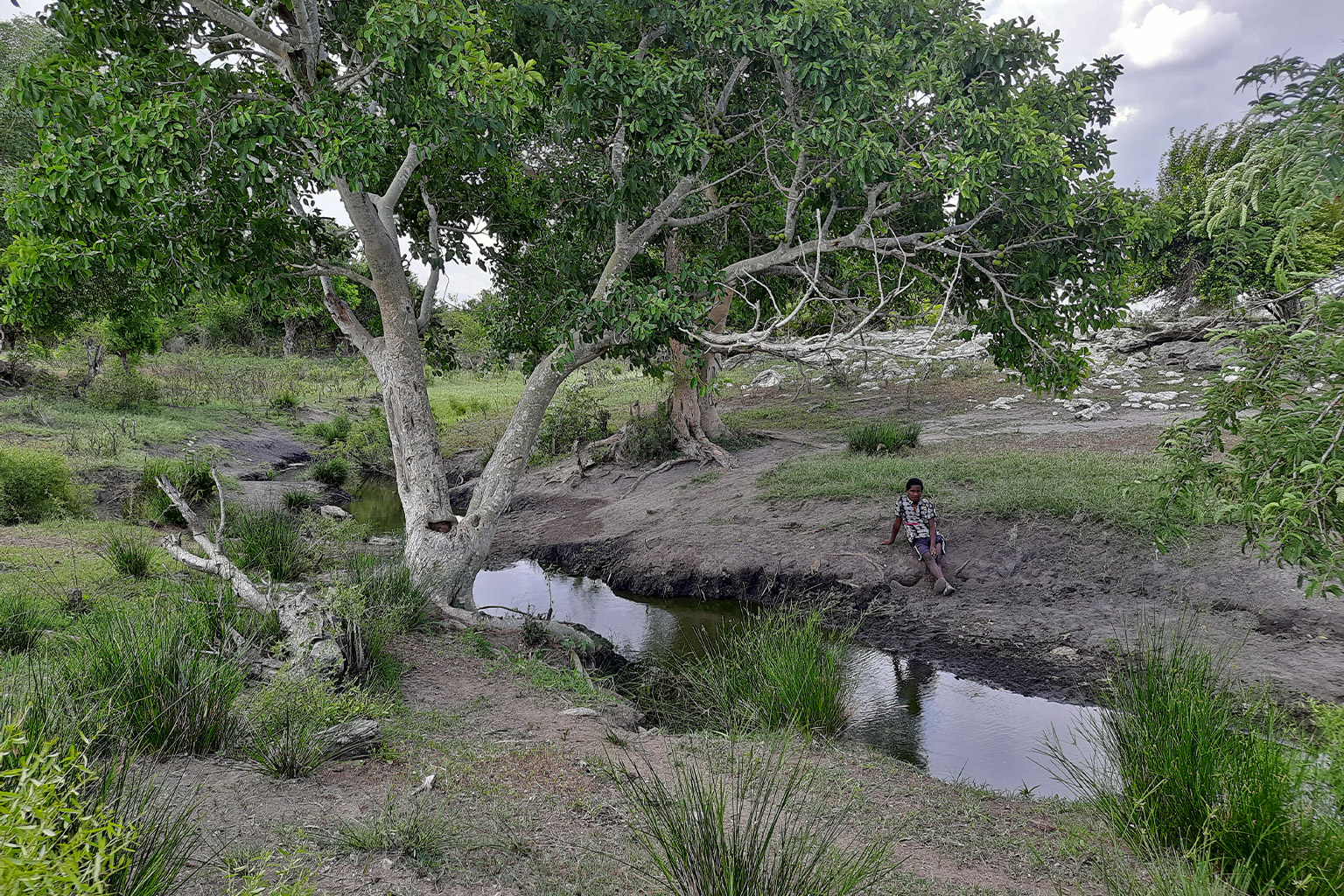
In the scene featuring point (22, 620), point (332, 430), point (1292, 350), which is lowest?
point (22, 620)

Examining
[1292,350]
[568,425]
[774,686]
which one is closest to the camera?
[1292,350]

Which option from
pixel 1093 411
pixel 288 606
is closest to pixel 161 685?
pixel 288 606

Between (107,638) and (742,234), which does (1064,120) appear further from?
(107,638)

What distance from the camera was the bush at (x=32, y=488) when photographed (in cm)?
1144

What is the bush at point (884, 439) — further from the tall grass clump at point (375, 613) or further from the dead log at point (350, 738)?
the dead log at point (350, 738)

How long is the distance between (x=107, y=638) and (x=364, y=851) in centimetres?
248

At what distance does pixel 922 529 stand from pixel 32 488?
13562mm

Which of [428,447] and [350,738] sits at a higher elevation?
[428,447]

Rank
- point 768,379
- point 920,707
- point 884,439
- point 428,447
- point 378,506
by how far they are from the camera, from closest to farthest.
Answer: point 920,707 < point 428,447 < point 884,439 < point 378,506 < point 768,379

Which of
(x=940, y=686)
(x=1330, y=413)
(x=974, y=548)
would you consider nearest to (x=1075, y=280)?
(x=974, y=548)

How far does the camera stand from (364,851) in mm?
3504

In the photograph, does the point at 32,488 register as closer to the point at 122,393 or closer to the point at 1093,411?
the point at 122,393

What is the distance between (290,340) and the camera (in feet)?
135

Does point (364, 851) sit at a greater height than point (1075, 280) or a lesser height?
lesser
